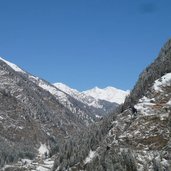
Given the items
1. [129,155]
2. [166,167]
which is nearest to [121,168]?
[129,155]

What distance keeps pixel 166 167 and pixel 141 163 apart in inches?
577

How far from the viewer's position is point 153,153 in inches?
7712

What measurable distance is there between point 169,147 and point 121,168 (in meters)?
24.9

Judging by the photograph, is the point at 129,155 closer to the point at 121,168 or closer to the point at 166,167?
the point at 121,168

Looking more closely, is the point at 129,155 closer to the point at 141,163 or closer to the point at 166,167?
the point at 141,163

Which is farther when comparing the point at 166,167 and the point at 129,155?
the point at 129,155

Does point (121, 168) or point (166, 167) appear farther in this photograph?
point (121, 168)

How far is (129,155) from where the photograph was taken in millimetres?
199125

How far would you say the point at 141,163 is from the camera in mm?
193375

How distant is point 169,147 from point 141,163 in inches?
595

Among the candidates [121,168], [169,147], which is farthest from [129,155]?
[169,147]

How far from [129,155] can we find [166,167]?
22395 mm

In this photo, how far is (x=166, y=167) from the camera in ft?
598

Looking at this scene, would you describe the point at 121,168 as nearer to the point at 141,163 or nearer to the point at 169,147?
the point at 141,163
